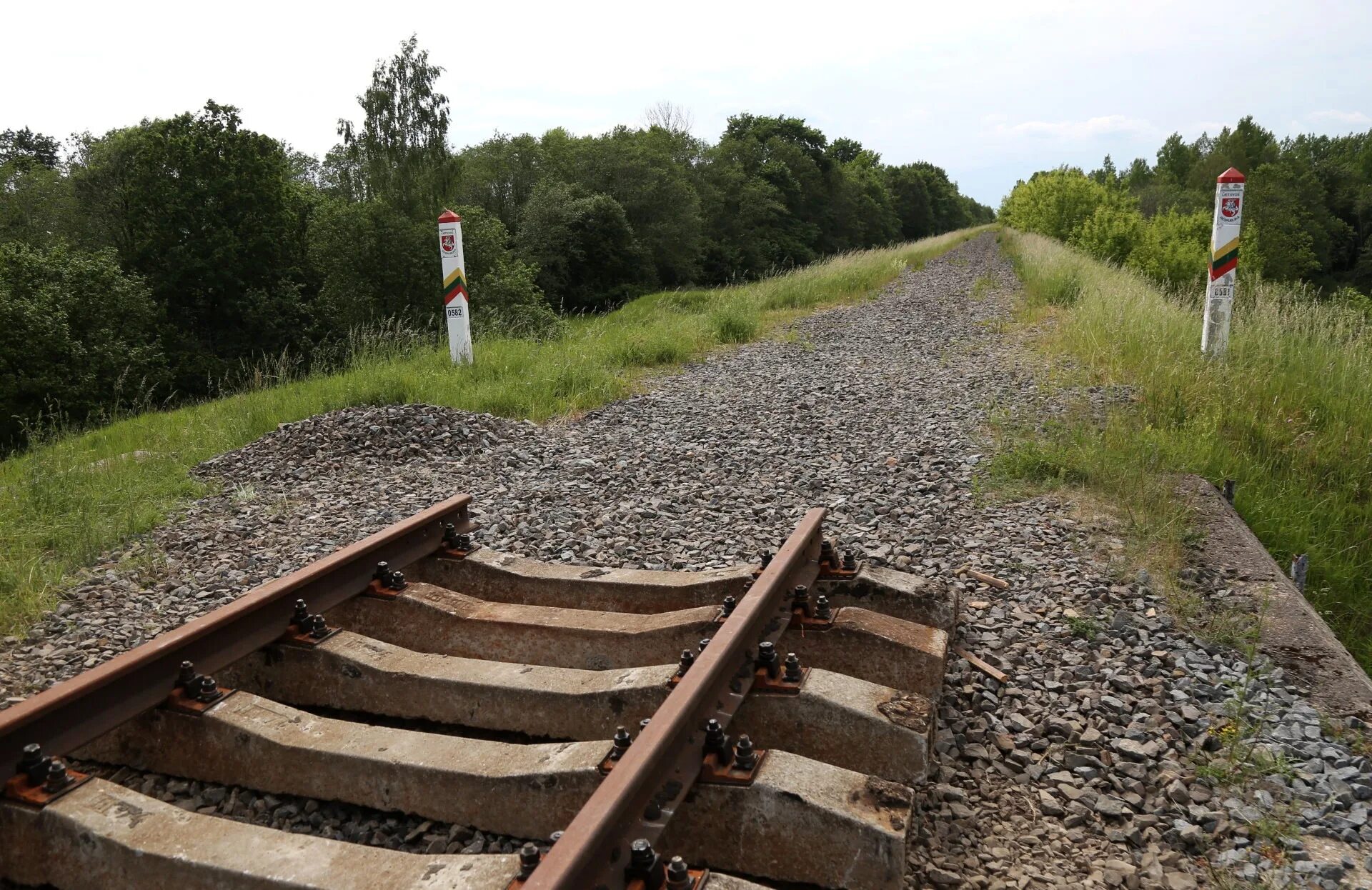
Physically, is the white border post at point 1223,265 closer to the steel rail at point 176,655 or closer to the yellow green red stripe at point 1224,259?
the yellow green red stripe at point 1224,259

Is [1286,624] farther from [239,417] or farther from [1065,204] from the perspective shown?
[1065,204]

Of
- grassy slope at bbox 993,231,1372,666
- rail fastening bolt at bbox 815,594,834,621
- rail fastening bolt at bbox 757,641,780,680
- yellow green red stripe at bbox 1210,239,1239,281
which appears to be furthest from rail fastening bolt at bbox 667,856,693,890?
yellow green red stripe at bbox 1210,239,1239,281

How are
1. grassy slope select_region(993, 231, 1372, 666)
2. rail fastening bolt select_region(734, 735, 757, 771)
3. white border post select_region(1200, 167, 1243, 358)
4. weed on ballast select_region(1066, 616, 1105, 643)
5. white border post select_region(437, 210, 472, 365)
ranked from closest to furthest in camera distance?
1. rail fastening bolt select_region(734, 735, 757, 771)
2. weed on ballast select_region(1066, 616, 1105, 643)
3. grassy slope select_region(993, 231, 1372, 666)
4. white border post select_region(1200, 167, 1243, 358)
5. white border post select_region(437, 210, 472, 365)

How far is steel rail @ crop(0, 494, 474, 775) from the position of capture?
2051 millimetres

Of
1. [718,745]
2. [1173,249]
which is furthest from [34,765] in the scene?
[1173,249]

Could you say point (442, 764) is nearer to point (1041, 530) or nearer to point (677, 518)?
point (677, 518)

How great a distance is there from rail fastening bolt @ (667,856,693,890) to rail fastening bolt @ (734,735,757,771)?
41 cm

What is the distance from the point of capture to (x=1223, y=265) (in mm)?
6836

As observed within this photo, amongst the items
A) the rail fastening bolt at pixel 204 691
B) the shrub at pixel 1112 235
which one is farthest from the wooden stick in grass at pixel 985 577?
the shrub at pixel 1112 235

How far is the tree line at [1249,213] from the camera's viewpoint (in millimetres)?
30500

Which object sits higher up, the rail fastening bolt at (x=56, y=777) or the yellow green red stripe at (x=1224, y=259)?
the yellow green red stripe at (x=1224, y=259)

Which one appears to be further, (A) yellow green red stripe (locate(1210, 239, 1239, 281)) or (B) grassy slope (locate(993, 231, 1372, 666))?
(A) yellow green red stripe (locate(1210, 239, 1239, 281))

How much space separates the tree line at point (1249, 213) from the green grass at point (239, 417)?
28.6 feet

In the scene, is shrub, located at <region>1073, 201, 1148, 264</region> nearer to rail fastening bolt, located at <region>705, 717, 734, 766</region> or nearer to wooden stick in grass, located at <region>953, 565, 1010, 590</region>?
wooden stick in grass, located at <region>953, 565, 1010, 590</region>
